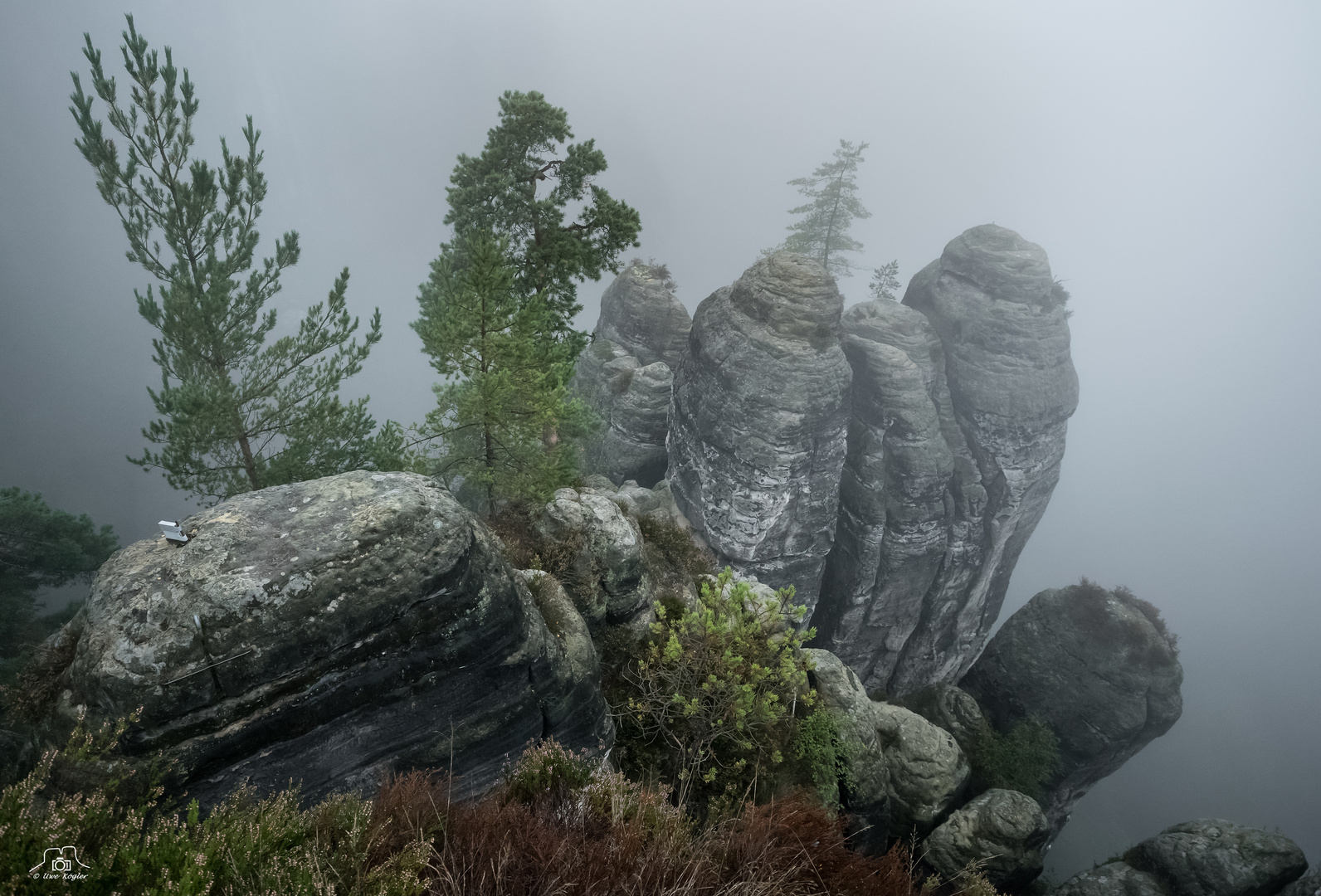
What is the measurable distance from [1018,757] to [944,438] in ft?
54.7

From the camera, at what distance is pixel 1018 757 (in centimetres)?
2473

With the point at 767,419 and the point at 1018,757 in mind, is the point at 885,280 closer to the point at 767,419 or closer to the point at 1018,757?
the point at 767,419

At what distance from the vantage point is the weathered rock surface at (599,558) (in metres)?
11.0

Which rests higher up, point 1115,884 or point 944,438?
point 944,438

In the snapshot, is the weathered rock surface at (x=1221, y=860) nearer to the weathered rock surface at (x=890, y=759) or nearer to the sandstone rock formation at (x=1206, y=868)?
the sandstone rock formation at (x=1206, y=868)

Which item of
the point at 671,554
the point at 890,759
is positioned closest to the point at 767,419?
the point at 671,554

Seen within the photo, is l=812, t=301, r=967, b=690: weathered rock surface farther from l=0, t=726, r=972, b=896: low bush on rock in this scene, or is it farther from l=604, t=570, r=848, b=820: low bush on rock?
l=0, t=726, r=972, b=896: low bush on rock

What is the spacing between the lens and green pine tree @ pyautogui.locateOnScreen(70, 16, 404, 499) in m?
9.34

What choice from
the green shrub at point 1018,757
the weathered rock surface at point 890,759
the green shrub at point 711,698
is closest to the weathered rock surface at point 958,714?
the green shrub at point 1018,757

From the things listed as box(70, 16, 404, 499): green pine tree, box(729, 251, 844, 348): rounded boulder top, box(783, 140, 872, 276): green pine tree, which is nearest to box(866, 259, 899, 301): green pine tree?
box(783, 140, 872, 276): green pine tree

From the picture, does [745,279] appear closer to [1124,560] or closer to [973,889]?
[973,889]

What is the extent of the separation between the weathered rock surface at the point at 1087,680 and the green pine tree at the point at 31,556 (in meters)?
39.9

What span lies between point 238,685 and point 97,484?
399 ft

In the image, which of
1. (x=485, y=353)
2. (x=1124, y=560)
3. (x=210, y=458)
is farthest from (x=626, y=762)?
(x=1124, y=560)
